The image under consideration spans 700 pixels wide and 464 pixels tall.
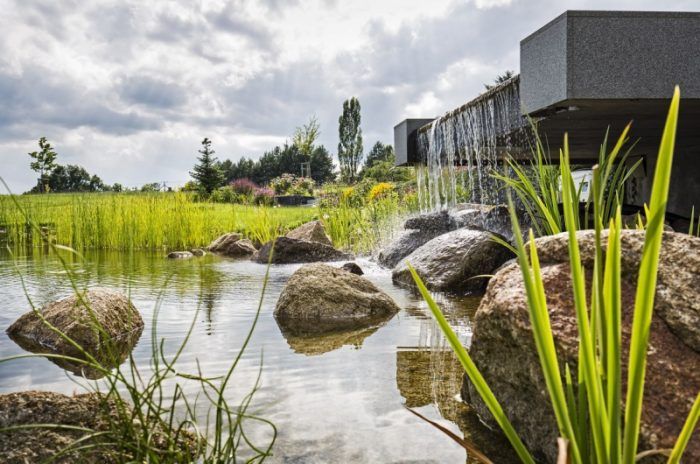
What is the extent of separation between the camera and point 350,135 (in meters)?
46.5

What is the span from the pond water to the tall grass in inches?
5.0

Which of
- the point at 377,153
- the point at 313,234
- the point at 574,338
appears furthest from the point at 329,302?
the point at 377,153

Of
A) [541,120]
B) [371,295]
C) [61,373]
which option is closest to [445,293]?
[371,295]

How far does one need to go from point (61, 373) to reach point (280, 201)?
25.1m

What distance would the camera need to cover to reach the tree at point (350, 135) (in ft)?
152

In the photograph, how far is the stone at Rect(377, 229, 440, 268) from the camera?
804 centimetres

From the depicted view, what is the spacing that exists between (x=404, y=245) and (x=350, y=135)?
128 ft

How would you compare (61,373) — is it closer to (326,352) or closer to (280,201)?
(326,352)

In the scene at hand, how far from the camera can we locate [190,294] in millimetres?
5316

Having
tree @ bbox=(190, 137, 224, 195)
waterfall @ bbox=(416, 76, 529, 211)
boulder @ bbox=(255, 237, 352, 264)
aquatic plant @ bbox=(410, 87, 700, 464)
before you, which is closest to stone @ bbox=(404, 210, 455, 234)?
waterfall @ bbox=(416, 76, 529, 211)

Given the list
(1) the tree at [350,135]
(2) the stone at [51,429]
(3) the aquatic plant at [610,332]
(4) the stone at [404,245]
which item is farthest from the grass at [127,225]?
(1) the tree at [350,135]

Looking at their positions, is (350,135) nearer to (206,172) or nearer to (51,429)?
(206,172)

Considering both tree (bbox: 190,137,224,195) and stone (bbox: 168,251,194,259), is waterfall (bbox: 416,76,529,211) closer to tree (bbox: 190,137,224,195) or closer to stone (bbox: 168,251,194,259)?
stone (bbox: 168,251,194,259)

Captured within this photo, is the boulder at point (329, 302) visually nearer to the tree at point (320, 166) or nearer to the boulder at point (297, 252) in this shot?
the boulder at point (297, 252)
